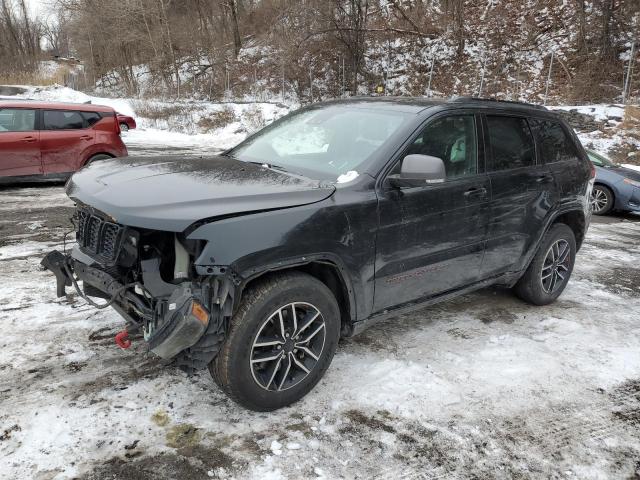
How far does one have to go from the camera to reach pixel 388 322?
429cm

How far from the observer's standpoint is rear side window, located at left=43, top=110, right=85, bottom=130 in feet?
29.1

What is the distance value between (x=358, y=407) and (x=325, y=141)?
188 centimetres

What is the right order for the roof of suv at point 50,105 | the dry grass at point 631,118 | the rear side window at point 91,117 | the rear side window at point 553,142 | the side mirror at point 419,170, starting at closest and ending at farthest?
the side mirror at point 419,170 < the rear side window at point 553,142 < the roof of suv at point 50,105 < the rear side window at point 91,117 < the dry grass at point 631,118

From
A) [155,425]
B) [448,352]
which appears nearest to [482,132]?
[448,352]

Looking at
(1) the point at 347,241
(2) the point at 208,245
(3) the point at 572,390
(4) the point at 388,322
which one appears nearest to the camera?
(2) the point at 208,245

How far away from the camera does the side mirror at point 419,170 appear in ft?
10.2

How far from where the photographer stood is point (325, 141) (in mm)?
3711

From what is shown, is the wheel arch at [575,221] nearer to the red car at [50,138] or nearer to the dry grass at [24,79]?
the red car at [50,138]

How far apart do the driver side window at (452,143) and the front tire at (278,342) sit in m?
1.25

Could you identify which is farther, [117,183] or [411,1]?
[411,1]

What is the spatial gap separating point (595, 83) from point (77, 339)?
860 inches

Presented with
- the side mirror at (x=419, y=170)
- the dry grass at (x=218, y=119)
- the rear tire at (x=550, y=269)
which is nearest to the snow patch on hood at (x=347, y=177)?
the side mirror at (x=419, y=170)

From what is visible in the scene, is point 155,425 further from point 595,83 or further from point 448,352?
point 595,83

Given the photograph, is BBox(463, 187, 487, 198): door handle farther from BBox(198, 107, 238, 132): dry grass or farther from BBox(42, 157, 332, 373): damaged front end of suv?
BBox(198, 107, 238, 132): dry grass
